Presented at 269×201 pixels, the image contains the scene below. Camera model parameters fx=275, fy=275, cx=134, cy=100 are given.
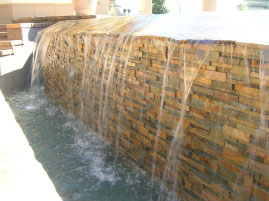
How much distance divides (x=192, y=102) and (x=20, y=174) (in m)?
2.15

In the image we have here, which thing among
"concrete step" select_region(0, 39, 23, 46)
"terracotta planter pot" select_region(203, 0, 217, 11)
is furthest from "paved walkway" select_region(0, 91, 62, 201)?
"terracotta planter pot" select_region(203, 0, 217, 11)

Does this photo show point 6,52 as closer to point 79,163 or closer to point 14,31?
point 14,31

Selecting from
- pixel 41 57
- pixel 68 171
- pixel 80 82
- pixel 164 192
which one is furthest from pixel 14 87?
pixel 164 192

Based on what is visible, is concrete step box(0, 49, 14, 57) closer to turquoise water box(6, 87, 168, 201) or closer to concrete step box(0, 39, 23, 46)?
concrete step box(0, 39, 23, 46)

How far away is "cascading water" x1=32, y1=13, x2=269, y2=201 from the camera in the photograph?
2.06 meters

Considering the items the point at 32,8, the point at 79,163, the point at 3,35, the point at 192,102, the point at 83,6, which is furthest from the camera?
the point at 32,8

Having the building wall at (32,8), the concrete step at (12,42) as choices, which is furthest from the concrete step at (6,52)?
the building wall at (32,8)

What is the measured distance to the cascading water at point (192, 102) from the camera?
2.06 metres

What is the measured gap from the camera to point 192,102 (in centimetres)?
252

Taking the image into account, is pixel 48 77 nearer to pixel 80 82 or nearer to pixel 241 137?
pixel 80 82

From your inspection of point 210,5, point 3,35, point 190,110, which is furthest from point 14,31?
point 190,110

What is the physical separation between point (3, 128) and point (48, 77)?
8.86ft

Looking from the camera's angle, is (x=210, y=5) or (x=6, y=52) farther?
(x=210, y=5)

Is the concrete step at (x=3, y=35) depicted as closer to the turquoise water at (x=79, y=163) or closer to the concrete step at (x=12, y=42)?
the concrete step at (x=12, y=42)
